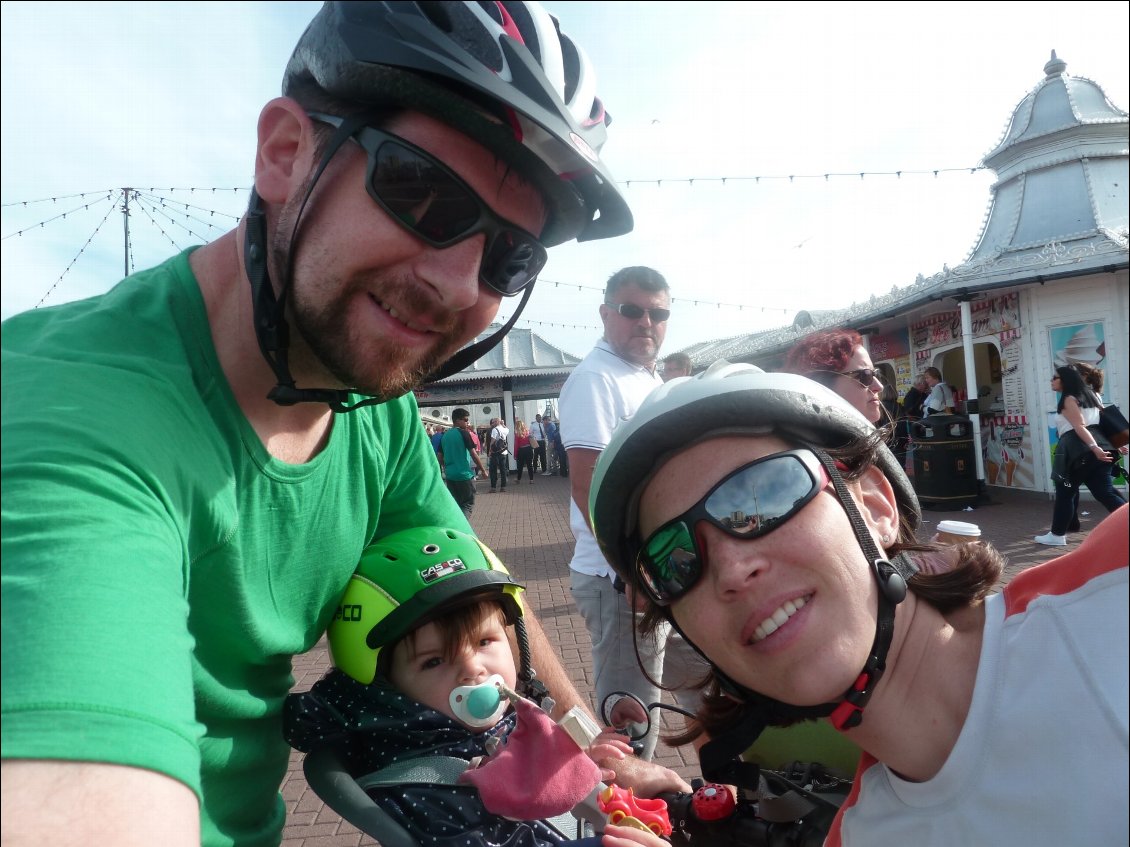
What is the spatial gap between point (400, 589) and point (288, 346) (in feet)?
2.34

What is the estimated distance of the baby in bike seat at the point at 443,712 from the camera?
5.63 feet

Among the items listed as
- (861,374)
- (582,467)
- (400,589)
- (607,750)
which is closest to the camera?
(400,589)

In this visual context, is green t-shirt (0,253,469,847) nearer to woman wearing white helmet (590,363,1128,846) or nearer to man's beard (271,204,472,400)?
man's beard (271,204,472,400)

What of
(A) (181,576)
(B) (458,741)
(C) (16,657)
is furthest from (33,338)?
(B) (458,741)

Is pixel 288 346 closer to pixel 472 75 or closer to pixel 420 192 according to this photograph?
pixel 420 192

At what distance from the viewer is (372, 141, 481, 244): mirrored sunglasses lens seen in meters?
1.40

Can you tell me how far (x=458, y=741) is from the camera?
1989mm

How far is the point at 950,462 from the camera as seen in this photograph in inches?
441

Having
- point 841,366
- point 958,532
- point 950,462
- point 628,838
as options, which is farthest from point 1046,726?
point 950,462

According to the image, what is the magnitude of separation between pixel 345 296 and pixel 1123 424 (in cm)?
137

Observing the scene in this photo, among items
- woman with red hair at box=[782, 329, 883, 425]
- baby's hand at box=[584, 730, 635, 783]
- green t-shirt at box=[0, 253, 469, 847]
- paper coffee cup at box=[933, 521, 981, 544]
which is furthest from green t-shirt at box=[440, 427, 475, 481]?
green t-shirt at box=[0, 253, 469, 847]

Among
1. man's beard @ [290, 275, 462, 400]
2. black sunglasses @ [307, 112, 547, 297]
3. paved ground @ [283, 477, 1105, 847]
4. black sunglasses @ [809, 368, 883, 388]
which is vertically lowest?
paved ground @ [283, 477, 1105, 847]

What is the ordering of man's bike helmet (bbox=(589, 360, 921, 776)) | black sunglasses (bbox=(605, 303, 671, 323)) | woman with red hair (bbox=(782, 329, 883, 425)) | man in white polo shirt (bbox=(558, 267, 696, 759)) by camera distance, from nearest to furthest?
man's bike helmet (bbox=(589, 360, 921, 776))
man in white polo shirt (bbox=(558, 267, 696, 759))
woman with red hair (bbox=(782, 329, 883, 425))
black sunglasses (bbox=(605, 303, 671, 323))

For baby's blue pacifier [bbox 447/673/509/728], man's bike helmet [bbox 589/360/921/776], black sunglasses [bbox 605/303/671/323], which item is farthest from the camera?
black sunglasses [bbox 605/303/671/323]
